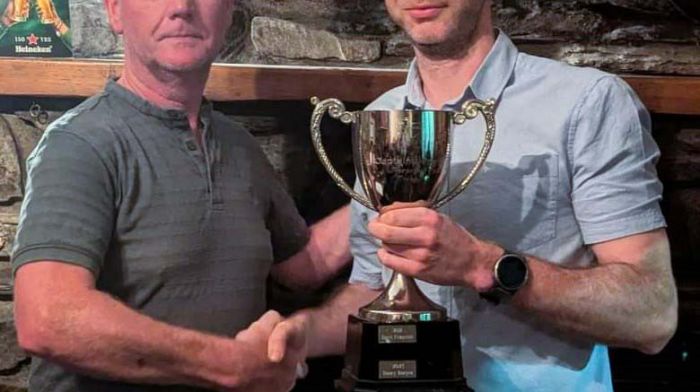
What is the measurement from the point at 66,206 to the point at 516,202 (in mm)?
646

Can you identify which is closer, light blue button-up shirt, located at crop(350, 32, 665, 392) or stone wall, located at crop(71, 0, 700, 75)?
light blue button-up shirt, located at crop(350, 32, 665, 392)

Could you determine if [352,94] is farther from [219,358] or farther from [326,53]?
[219,358]

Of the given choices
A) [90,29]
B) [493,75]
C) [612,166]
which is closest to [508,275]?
[612,166]

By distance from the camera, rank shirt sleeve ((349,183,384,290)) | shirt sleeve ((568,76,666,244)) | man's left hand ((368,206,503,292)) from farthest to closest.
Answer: shirt sleeve ((349,183,384,290)) → shirt sleeve ((568,76,666,244)) → man's left hand ((368,206,503,292))

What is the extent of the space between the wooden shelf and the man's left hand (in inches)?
20.1

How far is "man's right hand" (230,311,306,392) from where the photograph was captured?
4.58 ft

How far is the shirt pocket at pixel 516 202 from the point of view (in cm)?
141

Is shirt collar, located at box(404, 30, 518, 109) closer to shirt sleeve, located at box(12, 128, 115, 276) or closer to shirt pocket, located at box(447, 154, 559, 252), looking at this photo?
shirt pocket, located at box(447, 154, 559, 252)

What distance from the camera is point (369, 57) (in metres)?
1.82

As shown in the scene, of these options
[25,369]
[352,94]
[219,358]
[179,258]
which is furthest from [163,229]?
[25,369]

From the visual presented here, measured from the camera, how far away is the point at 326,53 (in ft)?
5.93

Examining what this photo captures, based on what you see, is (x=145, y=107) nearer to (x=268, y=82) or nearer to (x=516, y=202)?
(x=268, y=82)

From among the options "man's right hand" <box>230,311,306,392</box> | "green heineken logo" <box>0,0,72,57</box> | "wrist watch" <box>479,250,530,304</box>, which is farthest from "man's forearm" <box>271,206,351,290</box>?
"green heineken logo" <box>0,0,72,57</box>

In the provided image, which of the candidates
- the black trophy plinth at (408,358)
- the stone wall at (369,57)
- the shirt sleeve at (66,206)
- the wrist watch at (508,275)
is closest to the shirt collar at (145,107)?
the shirt sleeve at (66,206)
